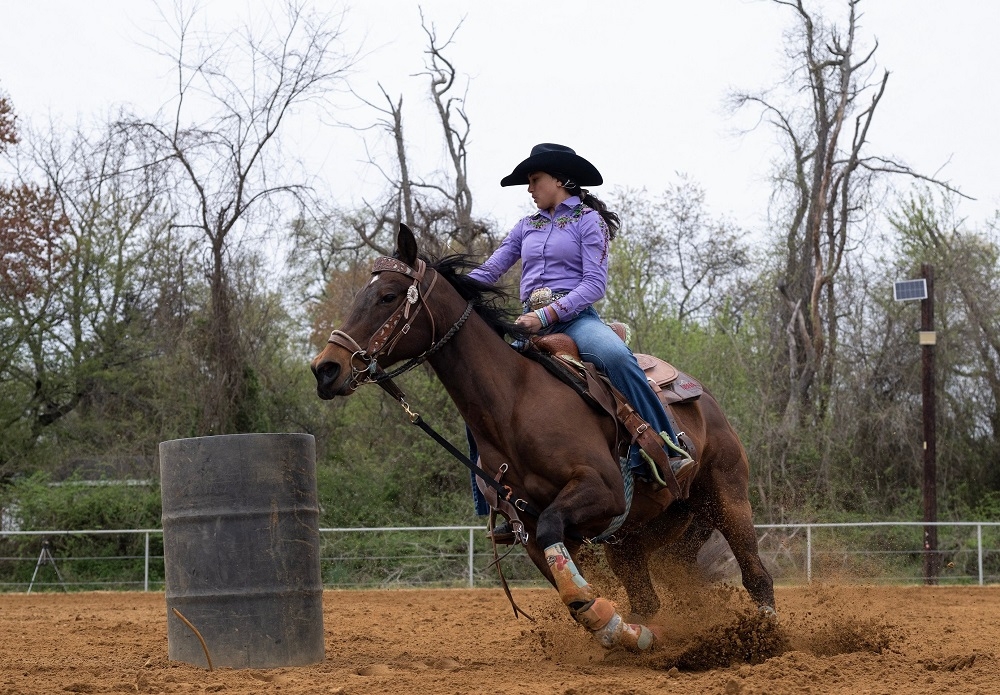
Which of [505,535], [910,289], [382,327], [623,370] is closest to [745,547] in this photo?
[623,370]

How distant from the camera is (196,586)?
600cm

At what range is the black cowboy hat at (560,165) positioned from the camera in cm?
620

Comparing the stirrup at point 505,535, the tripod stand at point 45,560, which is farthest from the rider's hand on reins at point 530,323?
the tripod stand at point 45,560

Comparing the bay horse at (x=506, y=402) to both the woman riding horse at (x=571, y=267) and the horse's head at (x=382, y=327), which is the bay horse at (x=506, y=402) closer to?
the horse's head at (x=382, y=327)

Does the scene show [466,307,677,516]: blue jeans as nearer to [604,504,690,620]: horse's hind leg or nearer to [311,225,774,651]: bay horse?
[311,225,774,651]: bay horse

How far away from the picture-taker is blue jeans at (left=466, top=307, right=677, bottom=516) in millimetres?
5906

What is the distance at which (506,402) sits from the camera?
18.2 feet

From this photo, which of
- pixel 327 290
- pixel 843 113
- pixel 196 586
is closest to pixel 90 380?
pixel 327 290

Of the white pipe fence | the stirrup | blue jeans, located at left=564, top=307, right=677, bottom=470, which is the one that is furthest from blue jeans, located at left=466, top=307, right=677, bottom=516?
the white pipe fence

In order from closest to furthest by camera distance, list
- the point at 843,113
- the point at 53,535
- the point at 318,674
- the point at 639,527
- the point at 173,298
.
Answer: the point at 318,674, the point at 639,527, the point at 53,535, the point at 173,298, the point at 843,113

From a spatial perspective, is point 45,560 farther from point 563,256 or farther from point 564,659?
point 563,256

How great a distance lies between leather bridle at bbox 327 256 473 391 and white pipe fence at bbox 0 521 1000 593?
37.1 ft

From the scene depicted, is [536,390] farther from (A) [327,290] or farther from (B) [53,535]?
(A) [327,290]

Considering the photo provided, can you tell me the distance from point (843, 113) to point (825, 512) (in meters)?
8.85
